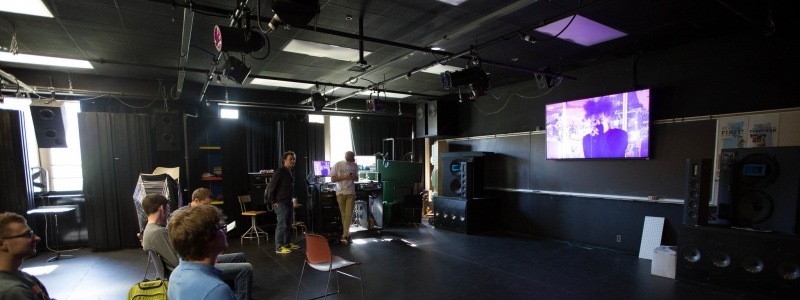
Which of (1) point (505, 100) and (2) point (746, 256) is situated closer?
(2) point (746, 256)

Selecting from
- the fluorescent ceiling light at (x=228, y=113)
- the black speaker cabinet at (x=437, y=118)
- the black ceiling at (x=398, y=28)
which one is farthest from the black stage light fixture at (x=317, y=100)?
the black speaker cabinet at (x=437, y=118)

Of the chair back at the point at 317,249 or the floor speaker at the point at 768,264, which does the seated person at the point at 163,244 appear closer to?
the chair back at the point at 317,249

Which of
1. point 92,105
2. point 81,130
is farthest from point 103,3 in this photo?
point 92,105

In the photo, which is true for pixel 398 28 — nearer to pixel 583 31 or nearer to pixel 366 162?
pixel 583 31

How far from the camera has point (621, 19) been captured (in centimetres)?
383

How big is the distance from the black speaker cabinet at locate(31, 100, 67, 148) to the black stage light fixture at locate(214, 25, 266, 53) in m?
4.40

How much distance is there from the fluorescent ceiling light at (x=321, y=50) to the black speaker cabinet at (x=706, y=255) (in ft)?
14.9

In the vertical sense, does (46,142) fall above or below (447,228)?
above

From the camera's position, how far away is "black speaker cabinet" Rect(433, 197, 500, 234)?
6.62m

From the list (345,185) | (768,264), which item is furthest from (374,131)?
(768,264)

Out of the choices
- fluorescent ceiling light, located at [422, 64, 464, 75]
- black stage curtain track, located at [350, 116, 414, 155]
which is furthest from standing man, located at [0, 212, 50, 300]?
black stage curtain track, located at [350, 116, 414, 155]

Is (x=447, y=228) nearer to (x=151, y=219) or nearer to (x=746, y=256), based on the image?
(x=746, y=256)

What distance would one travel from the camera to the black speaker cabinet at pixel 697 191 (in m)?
3.81

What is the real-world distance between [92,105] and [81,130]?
32.2 inches
